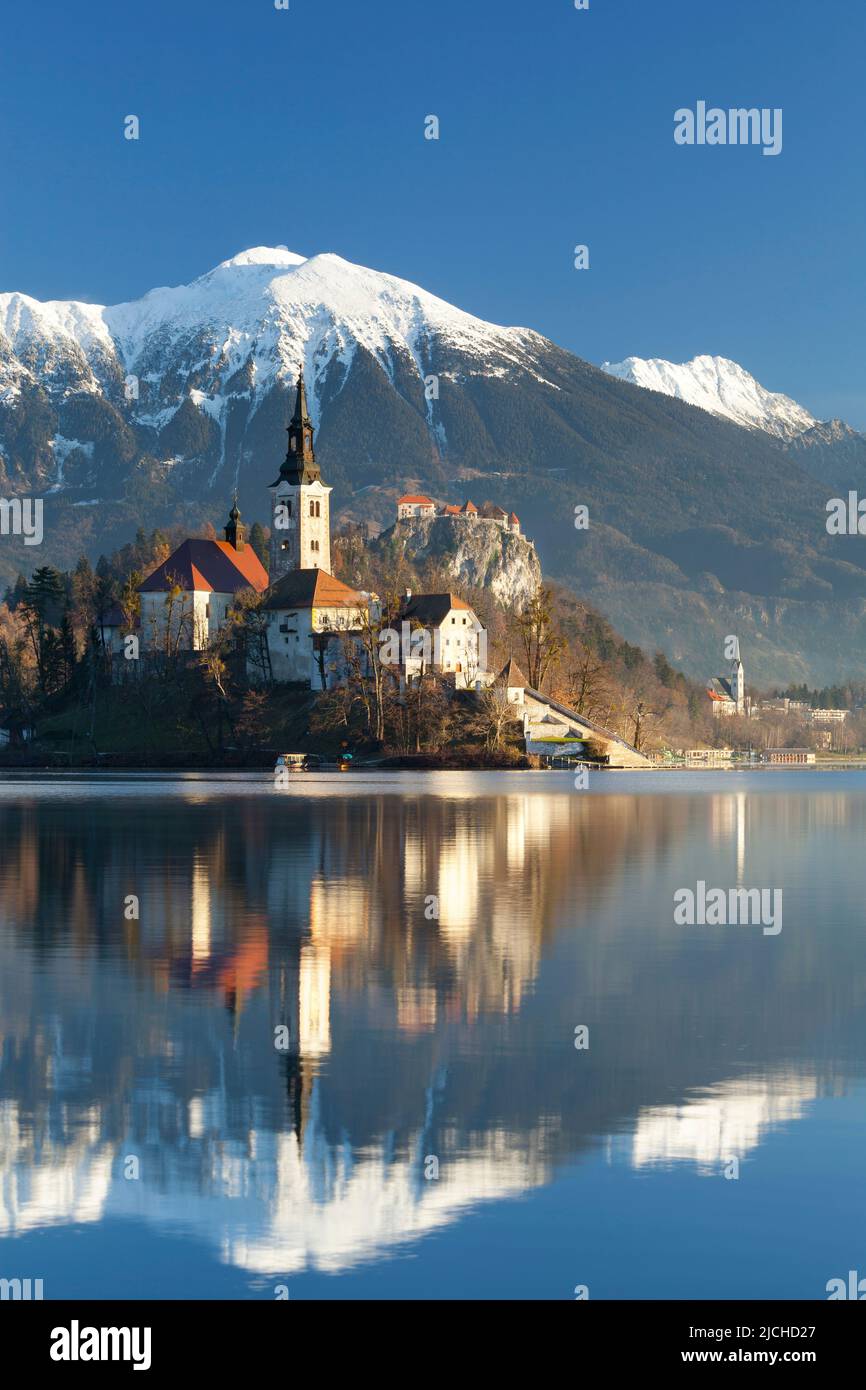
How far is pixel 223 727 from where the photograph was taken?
144 metres

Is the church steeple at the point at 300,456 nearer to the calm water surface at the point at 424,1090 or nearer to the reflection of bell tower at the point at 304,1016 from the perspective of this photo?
the calm water surface at the point at 424,1090

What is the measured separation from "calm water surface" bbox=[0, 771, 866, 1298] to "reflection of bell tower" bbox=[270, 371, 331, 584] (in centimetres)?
14434

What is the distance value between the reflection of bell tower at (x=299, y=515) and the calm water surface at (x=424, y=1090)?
144m

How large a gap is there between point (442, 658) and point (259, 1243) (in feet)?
441

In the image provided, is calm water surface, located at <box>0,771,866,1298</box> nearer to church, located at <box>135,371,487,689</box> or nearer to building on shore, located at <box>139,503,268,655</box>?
church, located at <box>135,371,487,689</box>

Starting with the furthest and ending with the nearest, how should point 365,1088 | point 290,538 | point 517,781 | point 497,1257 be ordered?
point 290,538 < point 517,781 < point 365,1088 < point 497,1257

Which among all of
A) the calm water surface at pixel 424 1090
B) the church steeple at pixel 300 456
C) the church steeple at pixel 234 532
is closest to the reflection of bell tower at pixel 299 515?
the church steeple at pixel 300 456

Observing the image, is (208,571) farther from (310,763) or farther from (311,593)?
(310,763)

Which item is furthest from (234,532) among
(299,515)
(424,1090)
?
(424,1090)

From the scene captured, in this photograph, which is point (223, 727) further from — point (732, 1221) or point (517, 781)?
point (732, 1221)

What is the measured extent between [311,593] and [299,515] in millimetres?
26613

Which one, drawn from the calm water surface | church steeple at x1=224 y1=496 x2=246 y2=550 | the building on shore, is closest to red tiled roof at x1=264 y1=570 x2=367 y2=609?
the building on shore

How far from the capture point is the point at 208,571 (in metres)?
172
